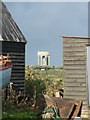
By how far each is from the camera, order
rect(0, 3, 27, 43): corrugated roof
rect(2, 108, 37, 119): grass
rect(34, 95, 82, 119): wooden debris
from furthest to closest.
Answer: rect(0, 3, 27, 43): corrugated roof < rect(2, 108, 37, 119): grass < rect(34, 95, 82, 119): wooden debris

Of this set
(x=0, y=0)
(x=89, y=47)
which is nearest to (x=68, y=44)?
(x=89, y=47)

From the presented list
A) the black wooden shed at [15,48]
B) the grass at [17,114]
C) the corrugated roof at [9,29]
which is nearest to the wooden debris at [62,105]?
the grass at [17,114]

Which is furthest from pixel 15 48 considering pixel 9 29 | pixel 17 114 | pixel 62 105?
pixel 62 105

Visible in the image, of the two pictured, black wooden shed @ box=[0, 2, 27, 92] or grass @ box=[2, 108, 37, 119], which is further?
black wooden shed @ box=[0, 2, 27, 92]

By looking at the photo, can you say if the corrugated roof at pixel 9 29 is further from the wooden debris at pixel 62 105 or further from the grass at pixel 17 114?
the grass at pixel 17 114

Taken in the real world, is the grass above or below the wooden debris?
below

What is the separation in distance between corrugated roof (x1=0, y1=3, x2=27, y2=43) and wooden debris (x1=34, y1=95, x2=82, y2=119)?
4102mm

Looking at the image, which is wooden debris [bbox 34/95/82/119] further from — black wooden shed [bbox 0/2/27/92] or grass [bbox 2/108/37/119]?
black wooden shed [bbox 0/2/27/92]

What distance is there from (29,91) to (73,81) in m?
4.55

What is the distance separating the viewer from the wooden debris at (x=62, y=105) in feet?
25.8

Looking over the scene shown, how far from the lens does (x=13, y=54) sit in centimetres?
1070

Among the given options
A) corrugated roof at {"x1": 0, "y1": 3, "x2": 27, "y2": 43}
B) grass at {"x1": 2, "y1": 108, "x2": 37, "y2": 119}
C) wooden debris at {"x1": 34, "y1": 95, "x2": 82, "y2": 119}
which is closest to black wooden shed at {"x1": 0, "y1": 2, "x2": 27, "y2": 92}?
corrugated roof at {"x1": 0, "y1": 3, "x2": 27, "y2": 43}

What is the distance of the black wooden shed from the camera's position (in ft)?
34.5

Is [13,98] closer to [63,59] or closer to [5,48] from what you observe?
[5,48]
